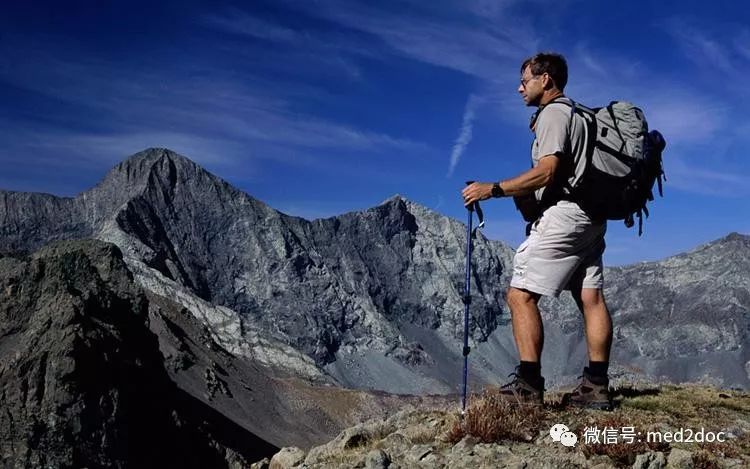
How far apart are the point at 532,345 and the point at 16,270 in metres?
67.5

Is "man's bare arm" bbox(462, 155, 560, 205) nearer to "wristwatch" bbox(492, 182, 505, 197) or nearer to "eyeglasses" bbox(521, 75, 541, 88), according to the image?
"wristwatch" bbox(492, 182, 505, 197)

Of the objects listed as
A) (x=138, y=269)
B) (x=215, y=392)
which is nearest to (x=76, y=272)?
(x=215, y=392)

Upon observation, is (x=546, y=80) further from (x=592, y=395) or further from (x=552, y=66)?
(x=592, y=395)

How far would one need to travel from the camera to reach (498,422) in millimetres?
7027

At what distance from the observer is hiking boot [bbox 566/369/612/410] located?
8.23 metres

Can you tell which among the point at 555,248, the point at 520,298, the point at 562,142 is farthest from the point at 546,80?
the point at 520,298

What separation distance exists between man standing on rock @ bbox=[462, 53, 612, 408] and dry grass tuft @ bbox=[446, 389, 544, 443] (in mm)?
365

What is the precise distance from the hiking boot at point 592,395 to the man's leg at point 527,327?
0.76m

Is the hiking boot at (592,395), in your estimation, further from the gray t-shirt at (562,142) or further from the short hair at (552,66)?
the short hair at (552,66)

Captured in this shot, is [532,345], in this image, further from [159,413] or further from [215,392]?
[215,392]

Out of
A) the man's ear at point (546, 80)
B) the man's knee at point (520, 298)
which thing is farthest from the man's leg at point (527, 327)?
the man's ear at point (546, 80)

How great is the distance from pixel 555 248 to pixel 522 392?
1585mm

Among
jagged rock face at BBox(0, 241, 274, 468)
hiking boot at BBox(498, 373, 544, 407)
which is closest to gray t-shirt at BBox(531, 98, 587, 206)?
hiking boot at BBox(498, 373, 544, 407)

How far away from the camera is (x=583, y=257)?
27.0 feet
